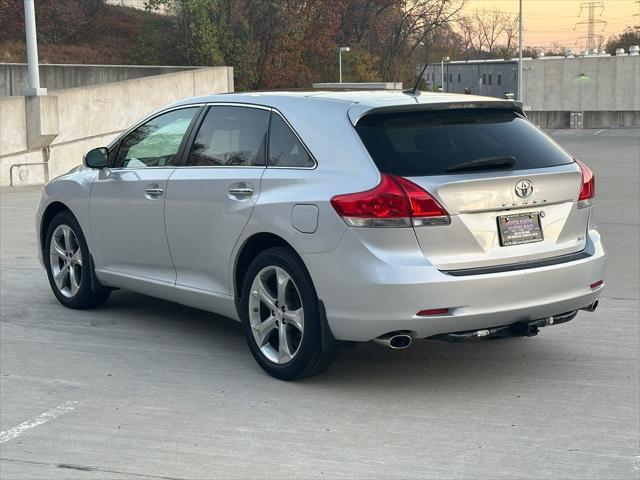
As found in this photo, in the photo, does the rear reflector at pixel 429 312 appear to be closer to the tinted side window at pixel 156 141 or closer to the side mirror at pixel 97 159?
the tinted side window at pixel 156 141

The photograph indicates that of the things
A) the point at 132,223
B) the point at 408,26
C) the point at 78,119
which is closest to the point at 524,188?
the point at 132,223

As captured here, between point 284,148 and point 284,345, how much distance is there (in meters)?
1.13

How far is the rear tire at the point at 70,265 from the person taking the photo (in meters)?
7.66

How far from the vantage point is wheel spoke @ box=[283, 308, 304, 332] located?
571 centimetres

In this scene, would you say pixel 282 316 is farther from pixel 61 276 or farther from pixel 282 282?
pixel 61 276

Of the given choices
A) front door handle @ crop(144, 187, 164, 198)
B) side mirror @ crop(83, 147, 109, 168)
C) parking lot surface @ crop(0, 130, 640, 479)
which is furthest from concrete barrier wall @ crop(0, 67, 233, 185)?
front door handle @ crop(144, 187, 164, 198)

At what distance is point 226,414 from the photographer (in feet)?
17.6

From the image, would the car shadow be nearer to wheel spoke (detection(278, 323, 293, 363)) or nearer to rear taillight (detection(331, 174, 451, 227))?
wheel spoke (detection(278, 323, 293, 363))

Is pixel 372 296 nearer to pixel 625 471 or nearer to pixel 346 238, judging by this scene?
pixel 346 238

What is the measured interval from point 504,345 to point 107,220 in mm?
2852

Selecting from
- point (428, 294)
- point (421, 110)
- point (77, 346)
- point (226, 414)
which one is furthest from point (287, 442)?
point (77, 346)

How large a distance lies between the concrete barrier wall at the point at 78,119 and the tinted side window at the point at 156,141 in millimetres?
14832

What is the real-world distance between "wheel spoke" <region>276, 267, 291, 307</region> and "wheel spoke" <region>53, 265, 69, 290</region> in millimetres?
2654

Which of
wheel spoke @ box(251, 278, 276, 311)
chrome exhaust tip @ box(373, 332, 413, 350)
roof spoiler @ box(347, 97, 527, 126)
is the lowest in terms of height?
chrome exhaust tip @ box(373, 332, 413, 350)
